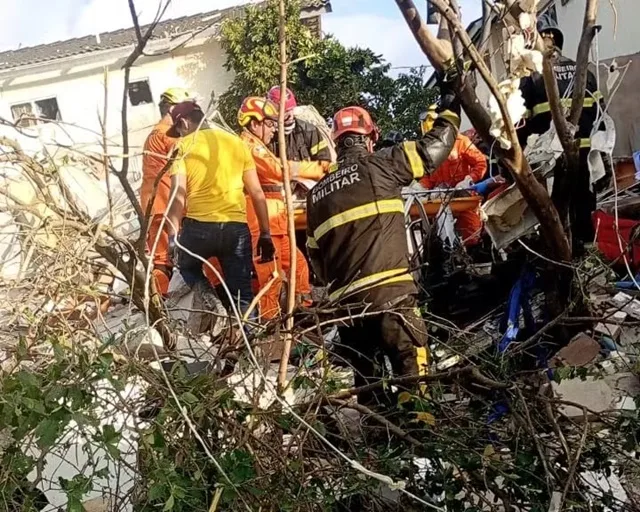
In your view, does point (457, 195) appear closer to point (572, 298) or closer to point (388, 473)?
point (572, 298)

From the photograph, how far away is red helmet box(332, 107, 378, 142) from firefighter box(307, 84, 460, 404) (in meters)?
0.19

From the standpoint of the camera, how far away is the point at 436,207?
5.45m

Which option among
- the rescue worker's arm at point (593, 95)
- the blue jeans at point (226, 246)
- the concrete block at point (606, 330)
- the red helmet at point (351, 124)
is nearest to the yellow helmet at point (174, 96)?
the blue jeans at point (226, 246)

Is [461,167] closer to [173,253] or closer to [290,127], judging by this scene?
[290,127]

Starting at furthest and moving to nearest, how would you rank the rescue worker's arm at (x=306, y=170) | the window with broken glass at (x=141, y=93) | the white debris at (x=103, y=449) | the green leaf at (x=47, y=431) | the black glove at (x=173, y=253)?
the window with broken glass at (x=141, y=93) → the rescue worker's arm at (x=306, y=170) → the black glove at (x=173, y=253) → the white debris at (x=103, y=449) → the green leaf at (x=47, y=431)

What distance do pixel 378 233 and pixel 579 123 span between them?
1.05 meters

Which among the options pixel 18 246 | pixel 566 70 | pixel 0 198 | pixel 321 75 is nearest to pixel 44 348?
pixel 18 246

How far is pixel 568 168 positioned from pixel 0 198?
7.02ft

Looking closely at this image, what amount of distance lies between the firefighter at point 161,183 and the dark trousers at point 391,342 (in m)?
1.17

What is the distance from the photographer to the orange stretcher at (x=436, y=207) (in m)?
5.40

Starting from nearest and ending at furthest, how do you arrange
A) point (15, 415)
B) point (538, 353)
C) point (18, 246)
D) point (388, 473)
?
1. point (15, 415)
2. point (388, 473)
3. point (18, 246)
4. point (538, 353)

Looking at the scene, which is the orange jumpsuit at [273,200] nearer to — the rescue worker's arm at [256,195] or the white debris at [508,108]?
the rescue worker's arm at [256,195]

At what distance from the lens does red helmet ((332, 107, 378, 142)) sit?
12.9ft

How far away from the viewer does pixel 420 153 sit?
3.55m
